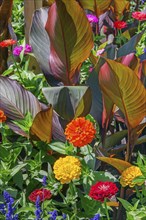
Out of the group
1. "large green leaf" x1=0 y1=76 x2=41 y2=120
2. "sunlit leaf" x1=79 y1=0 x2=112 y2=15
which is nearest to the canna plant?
"large green leaf" x1=0 y1=76 x2=41 y2=120

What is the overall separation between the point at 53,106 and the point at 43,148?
0.17 metres

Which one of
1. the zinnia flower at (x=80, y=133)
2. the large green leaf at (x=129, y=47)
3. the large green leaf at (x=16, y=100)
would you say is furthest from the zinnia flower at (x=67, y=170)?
the large green leaf at (x=129, y=47)

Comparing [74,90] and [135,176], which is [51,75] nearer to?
[74,90]

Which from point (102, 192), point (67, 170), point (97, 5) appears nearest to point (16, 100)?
point (67, 170)

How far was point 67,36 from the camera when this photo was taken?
7.06ft

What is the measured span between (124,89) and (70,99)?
0.29m

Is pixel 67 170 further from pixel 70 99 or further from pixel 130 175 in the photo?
pixel 70 99

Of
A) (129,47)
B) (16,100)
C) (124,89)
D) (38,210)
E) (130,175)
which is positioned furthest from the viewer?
(129,47)

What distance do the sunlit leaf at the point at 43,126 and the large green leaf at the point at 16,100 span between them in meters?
0.15

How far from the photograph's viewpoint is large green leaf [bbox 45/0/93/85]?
2.09 meters

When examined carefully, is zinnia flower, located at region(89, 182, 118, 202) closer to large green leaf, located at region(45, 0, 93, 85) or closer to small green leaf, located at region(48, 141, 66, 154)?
small green leaf, located at region(48, 141, 66, 154)

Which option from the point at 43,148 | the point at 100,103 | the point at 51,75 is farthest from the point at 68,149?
the point at 51,75

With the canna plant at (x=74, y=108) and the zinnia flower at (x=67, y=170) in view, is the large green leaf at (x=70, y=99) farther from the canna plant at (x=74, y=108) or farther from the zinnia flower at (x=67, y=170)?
the zinnia flower at (x=67, y=170)

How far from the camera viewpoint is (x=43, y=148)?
2.14 meters
